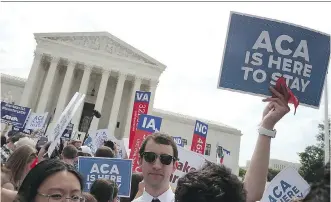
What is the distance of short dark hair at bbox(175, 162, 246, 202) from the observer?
1.88 meters

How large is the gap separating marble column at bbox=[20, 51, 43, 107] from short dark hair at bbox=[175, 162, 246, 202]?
45.3m

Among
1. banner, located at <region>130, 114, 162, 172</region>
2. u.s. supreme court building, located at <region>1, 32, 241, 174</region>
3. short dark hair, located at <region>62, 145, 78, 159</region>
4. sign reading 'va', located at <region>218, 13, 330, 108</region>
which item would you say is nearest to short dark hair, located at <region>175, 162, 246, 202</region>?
sign reading 'va', located at <region>218, 13, 330, 108</region>

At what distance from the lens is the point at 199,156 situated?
6.13m

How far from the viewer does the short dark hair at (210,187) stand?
74.2 inches

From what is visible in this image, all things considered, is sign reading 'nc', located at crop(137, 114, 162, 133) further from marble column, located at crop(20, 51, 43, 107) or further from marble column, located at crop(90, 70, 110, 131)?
marble column, located at crop(20, 51, 43, 107)

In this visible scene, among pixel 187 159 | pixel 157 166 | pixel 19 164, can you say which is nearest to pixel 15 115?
pixel 187 159

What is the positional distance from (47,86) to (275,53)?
44.8 m

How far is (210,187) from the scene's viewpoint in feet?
6.27

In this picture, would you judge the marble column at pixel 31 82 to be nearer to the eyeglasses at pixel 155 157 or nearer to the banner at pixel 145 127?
the banner at pixel 145 127

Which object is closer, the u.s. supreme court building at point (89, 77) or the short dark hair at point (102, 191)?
the short dark hair at point (102, 191)

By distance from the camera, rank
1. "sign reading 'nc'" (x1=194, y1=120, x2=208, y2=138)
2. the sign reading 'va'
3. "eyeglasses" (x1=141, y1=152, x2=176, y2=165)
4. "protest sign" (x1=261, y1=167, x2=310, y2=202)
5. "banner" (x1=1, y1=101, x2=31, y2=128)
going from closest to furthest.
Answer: "eyeglasses" (x1=141, y1=152, x2=176, y2=165), the sign reading 'va', "protest sign" (x1=261, y1=167, x2=310, y2=202), "banner" (x1=1, y1=101, x2=31, y2=128), "sign reading 'nc'" (x1=194, y1=120, x2=208, y2=138)

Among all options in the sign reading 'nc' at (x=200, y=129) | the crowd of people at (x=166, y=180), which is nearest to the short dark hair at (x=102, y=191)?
the crowd of people at (x=166, y=180)

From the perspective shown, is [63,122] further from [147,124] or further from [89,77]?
[89,77]

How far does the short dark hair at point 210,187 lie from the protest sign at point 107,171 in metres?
3.14
